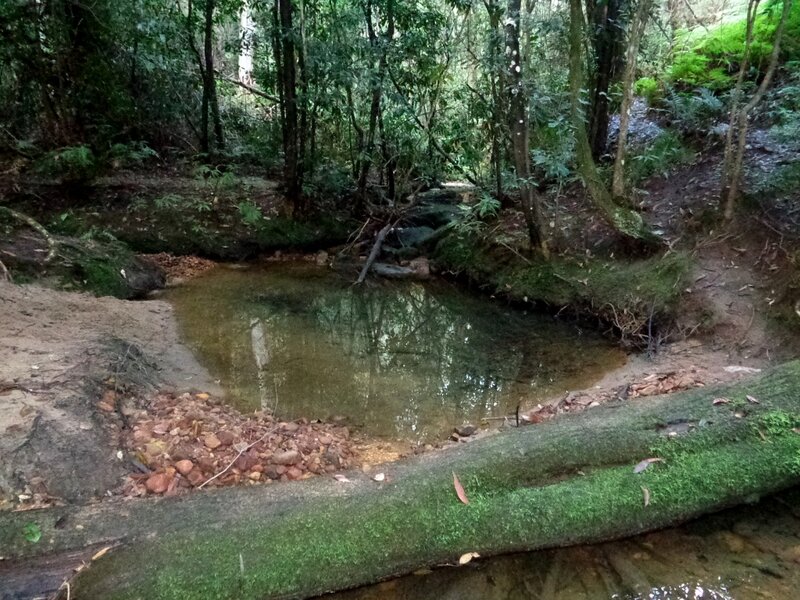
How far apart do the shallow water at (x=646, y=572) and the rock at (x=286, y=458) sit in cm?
117

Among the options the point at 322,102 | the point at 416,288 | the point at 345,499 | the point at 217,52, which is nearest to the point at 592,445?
the point at 345,499

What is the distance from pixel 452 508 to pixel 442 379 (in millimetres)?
2797

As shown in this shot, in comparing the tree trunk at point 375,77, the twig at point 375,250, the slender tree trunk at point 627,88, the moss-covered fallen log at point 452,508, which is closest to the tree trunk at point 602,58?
the slender tree trunk at point 627,88

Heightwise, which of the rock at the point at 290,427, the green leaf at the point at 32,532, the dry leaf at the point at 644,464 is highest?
the dry leaf at the point at 644,464

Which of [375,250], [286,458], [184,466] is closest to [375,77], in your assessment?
[375,250]

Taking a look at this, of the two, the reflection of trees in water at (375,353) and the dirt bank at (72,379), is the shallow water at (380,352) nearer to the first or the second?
the reflection of trees in water at (375,353)

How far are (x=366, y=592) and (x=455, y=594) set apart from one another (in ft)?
1.55

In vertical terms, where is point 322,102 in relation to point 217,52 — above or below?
below

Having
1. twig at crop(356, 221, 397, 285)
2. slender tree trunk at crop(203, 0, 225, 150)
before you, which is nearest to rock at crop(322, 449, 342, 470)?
twig at crop(356, 221, 397, 285)

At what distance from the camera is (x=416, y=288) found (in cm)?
972

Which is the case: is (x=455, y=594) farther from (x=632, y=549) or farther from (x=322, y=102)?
(x=322, y=102)

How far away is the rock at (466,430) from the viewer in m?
4.64

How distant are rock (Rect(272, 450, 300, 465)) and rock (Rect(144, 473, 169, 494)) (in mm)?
709

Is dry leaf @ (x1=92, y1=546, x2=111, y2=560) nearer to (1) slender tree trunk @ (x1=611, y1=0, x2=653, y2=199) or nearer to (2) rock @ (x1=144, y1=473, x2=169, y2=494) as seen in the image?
(2) rock @ (x1=144, y1=473, x2=169, y2=494)
